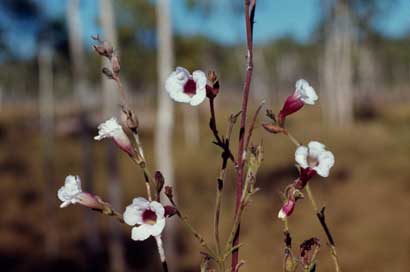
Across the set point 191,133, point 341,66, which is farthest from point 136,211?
point 341,66

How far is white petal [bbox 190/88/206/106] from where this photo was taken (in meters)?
0.80

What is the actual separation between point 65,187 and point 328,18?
34.3m

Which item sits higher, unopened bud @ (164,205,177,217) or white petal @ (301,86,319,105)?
white petal @ (301,86,319,105)

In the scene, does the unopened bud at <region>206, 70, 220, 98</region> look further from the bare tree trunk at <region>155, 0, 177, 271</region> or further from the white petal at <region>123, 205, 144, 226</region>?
the bare tree trunk at <region>155, 0, 177, 271</region>

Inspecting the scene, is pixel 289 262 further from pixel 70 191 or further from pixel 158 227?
pixel 70 191

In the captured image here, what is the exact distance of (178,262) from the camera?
14.3 meters

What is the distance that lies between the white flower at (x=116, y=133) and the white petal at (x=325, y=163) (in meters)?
0.30

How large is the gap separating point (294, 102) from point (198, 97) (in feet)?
0.69

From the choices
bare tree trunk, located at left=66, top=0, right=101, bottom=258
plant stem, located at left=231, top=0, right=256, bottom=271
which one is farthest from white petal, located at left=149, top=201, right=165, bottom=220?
bare tree trunk, located at left=66, top=0, right=101, bottom=258

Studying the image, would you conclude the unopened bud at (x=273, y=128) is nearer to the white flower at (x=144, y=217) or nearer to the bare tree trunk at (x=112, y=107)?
the white flower at (x=144, y=217)

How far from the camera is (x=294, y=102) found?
3.14ft

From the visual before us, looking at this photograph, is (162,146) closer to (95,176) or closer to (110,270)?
(110,270)

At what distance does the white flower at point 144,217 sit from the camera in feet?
2.61

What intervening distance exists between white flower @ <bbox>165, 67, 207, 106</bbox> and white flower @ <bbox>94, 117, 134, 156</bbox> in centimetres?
14
